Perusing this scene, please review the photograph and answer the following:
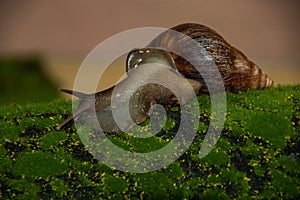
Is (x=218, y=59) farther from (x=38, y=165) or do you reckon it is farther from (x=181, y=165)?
(x=38, y=165)

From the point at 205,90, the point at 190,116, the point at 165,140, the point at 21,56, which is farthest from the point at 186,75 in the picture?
the point at 21,56

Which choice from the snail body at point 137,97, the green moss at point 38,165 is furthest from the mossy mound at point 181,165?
the snail body at point 137,97

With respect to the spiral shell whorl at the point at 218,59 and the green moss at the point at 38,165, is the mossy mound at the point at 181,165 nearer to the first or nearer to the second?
the green moss at the point at 38,165

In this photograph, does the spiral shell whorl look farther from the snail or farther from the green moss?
the green moss

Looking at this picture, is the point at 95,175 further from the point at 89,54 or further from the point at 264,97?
the point at 89,54

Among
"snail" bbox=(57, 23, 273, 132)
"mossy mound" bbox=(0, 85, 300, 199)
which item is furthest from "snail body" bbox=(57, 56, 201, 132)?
"mossy mound" bbox=(0, 85, 300, 199)
